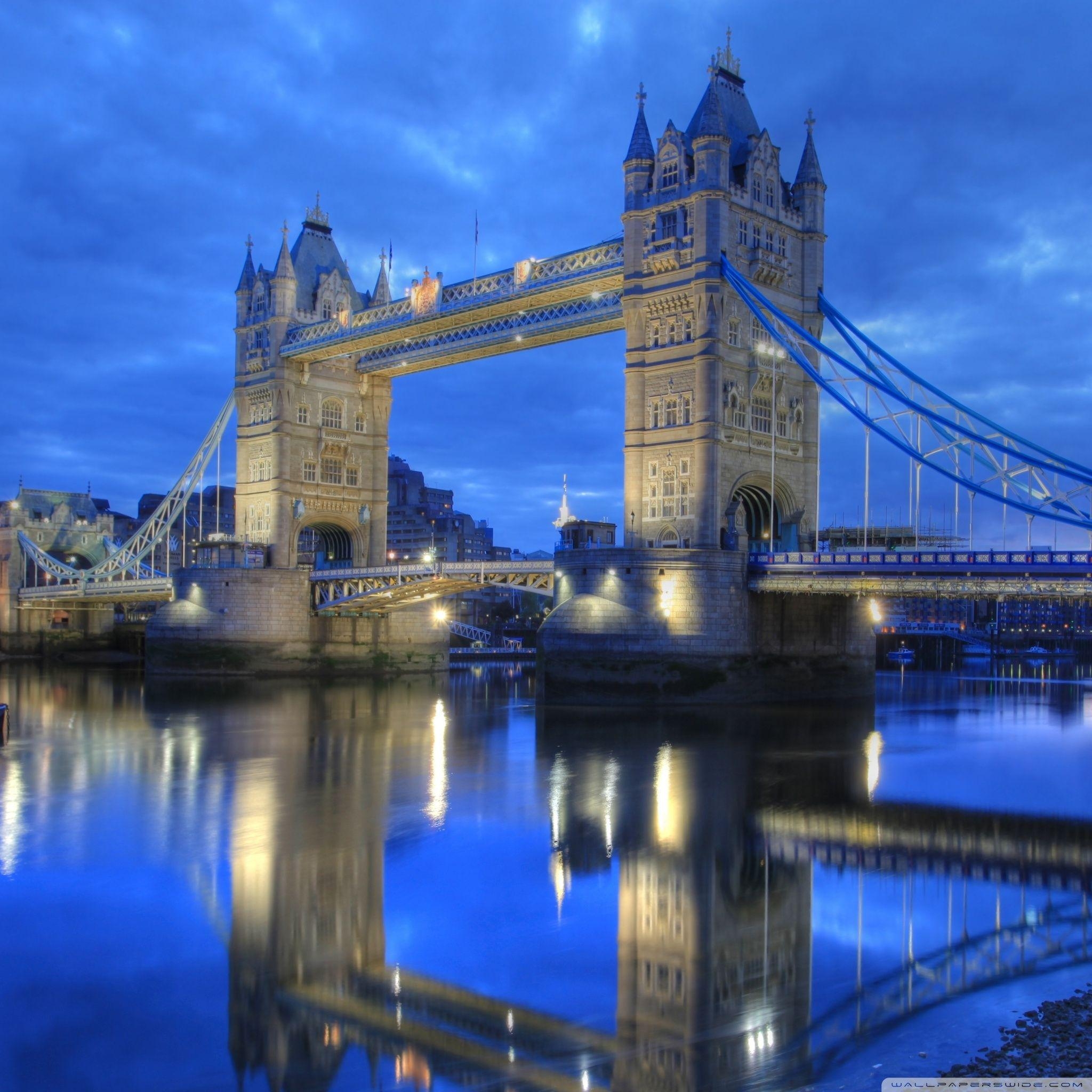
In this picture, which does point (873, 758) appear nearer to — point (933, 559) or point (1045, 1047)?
point (933, 559)

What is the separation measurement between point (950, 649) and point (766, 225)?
82.1 meters

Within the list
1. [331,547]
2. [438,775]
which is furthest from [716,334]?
[331,547]

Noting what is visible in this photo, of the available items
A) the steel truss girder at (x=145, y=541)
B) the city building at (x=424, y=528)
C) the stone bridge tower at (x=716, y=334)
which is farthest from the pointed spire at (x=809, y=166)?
the city building at (x=424, y=528)

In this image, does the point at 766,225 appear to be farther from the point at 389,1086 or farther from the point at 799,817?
the point at 389,1086

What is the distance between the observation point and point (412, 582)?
154 feet

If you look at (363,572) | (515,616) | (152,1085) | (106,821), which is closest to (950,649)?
(515,616)

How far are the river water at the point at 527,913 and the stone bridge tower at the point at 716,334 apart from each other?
12898mm

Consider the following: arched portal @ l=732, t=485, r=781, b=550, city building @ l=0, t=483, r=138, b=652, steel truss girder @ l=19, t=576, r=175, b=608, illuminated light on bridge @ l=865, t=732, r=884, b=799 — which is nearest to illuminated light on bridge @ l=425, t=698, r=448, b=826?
illuminated light on bridge @ l=865, t=732, r=884, b=799

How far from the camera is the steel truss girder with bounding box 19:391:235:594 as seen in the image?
5666 cm

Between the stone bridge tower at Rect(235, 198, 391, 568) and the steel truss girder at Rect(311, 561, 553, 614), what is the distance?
2.52 metres

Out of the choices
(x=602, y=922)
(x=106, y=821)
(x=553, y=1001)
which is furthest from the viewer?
(x=106, y=821)

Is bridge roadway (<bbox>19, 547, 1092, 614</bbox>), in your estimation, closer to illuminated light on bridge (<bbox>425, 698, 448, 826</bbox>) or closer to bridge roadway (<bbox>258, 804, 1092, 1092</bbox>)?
illuminated light on bridge (<bbox>425, 698, 448, 826</bbox>)

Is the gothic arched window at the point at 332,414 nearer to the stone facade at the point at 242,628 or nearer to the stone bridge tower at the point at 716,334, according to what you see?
the stone facade at the point at 242,628

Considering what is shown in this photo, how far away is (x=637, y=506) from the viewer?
Result: 127 ft
